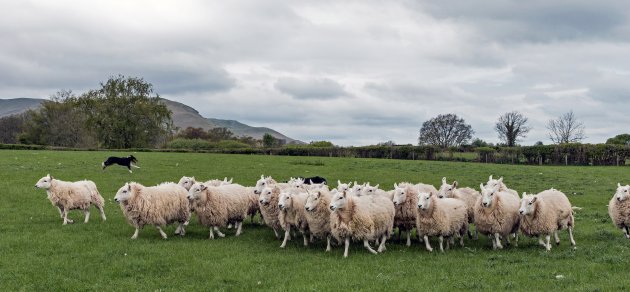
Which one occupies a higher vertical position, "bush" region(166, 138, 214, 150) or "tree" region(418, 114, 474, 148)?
"tree" region(418, 114, 474, 148)

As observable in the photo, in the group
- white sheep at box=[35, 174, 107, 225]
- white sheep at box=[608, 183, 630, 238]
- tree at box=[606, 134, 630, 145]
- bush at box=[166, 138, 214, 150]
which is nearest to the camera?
white sheep at box=[608, 183, 630, 238]

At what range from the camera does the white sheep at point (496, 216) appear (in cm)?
1271

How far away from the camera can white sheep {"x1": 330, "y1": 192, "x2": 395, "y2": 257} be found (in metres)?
12.1

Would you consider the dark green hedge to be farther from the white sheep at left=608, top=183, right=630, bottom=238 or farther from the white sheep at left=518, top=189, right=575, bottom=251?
the white sheep at left=518, top=189, right=575, bottom=251

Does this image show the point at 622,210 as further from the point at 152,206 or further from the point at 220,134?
the point at 220,134

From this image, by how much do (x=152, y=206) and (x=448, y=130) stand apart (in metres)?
85.0

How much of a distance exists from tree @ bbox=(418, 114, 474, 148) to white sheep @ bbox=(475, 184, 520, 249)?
8018 cm

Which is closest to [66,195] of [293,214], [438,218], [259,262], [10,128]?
[293,214]

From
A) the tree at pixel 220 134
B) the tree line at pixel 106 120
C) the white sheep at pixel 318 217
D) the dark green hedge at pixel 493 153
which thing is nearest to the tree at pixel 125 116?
the tree line at pixel 106 120

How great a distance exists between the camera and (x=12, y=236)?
13.5 m

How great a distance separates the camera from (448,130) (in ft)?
306

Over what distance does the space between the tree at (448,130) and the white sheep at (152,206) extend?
8087 cm

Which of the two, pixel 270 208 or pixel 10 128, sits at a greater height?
pixel 10 128

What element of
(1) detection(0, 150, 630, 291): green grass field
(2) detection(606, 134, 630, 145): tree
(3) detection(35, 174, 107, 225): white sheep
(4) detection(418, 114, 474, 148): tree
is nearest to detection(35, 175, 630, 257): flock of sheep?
(1) detection(0, 150, 630, 291): green grass field
